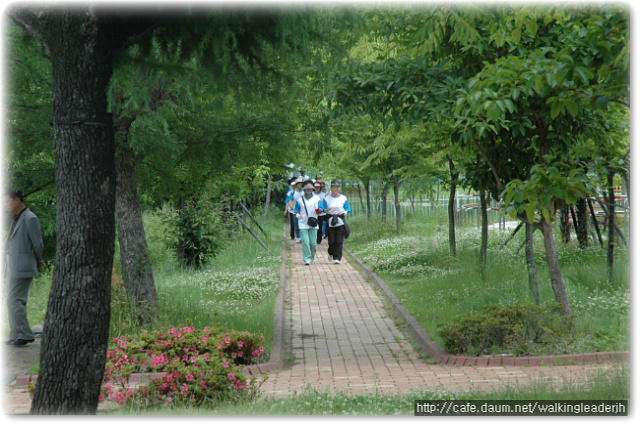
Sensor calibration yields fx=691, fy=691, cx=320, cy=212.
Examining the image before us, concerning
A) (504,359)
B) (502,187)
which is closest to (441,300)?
(502,187)

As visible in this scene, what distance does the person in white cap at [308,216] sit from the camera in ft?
55.4

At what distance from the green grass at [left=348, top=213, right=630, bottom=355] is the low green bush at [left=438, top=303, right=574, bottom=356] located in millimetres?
170

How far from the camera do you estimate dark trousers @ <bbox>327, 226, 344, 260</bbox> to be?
17.4 m

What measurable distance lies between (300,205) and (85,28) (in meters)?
12.2

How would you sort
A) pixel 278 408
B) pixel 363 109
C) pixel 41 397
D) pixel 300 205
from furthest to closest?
1. pixel 300 205
2. pixel 363 109
3. pixel 278 408
4. pixel 41 397

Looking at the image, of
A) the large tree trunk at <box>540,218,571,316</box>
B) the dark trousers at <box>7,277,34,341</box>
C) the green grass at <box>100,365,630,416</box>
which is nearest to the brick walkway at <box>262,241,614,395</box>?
the green grass at <box>100,365,630,416</box>

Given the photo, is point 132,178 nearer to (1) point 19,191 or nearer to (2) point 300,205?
(1) point 19,191

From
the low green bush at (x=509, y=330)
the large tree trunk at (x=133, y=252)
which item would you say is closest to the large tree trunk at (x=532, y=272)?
the low green bush at (x=509, y=330)

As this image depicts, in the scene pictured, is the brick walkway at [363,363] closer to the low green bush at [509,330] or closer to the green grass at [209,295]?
the low green bush at [509,330]

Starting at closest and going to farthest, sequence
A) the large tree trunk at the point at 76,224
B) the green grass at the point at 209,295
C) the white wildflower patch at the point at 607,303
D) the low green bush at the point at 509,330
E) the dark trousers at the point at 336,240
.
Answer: the large tree trunk at the point at 76,224 → the low green bush at the point at 509,330 → the white wildflower patch at the point at 607,303 → the green grass at the point at 209,295 → the dark trousers at the point at 336,240

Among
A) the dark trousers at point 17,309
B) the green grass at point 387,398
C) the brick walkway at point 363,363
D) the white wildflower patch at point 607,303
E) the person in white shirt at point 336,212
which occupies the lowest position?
the brick walkway at point 363,363

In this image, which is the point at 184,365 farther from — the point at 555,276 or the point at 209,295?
the point at 209,295

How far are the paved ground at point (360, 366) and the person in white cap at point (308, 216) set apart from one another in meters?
4.19

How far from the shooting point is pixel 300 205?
17.2m
